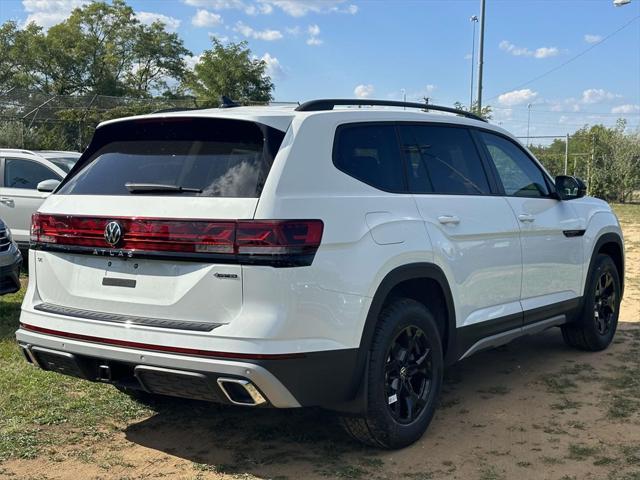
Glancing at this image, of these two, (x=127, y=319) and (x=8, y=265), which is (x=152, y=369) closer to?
(x=127, y=319)

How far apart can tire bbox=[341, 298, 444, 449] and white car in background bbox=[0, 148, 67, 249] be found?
266 inches

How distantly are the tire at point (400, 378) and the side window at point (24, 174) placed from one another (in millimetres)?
7094

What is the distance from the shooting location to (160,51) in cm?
5362

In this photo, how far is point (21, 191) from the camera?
945 cm

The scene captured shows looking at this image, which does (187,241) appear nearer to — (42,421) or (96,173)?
(96,173)

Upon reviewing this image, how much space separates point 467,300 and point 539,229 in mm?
1084

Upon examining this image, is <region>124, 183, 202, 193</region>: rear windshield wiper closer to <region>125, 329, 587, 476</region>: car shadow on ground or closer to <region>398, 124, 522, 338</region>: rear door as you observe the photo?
<region>398, 124, 522, 338</region>: rear door

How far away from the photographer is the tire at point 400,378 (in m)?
3.56

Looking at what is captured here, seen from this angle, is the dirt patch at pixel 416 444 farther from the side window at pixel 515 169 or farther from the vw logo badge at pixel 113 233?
the side window at pixel 515 169

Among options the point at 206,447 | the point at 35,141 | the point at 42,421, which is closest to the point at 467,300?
the point at 206,447

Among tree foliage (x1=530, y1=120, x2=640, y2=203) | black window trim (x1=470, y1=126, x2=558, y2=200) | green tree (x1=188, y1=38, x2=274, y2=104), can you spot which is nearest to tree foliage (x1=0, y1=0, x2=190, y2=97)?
green tree (x1=188, y1=38, x2=274, y2=104)

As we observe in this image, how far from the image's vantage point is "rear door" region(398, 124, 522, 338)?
409cm

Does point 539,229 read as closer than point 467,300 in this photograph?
No

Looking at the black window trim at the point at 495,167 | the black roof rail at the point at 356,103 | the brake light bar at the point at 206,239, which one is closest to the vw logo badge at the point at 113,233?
the brake light bar at the point at 206,239
